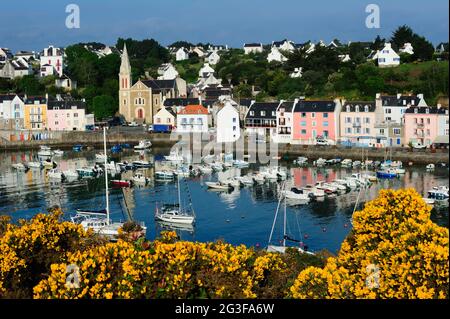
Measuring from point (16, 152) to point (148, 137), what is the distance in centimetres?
497

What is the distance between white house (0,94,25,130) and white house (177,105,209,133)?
693cm

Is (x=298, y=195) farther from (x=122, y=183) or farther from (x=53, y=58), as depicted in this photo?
(x=53, y=58)

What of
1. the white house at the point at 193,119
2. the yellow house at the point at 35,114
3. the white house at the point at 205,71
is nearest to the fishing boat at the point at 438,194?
the white house at the point at 193,119

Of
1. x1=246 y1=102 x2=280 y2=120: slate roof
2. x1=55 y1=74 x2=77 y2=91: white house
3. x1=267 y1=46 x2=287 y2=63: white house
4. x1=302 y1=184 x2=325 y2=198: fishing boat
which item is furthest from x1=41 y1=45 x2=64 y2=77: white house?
x1=302 y1=184 x2=325 y2=198: fishing boat

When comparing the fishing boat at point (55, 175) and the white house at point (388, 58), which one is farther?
the white house at point (388, 58)

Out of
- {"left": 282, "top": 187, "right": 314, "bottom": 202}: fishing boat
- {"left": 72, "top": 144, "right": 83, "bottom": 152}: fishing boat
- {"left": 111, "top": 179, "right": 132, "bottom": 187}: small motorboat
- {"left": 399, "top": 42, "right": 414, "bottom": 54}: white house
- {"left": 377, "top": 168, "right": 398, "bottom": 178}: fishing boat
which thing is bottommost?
{"left": 282, "top": 187, "right": 314, "bottom": 202}: fishing boat

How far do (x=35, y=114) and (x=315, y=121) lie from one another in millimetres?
12299

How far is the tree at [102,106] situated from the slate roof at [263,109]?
7166 millimetres

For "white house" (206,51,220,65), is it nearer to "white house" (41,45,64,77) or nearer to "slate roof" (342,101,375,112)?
"white house" (41,45,64,77)

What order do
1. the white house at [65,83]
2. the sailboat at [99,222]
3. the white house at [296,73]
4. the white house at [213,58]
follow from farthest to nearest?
the white house at [213,58] → the white house at [65,83] → the white house at [296,73] → the sailboat at [99,222]

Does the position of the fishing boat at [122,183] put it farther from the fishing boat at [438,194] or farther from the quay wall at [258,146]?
the fishing boat at [438,194]

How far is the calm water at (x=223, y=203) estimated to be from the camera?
13.9m

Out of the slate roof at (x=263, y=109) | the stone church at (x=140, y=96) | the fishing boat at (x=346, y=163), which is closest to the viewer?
the fishing boat at (x=346, y=163)

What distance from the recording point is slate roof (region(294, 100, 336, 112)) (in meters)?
25.2
